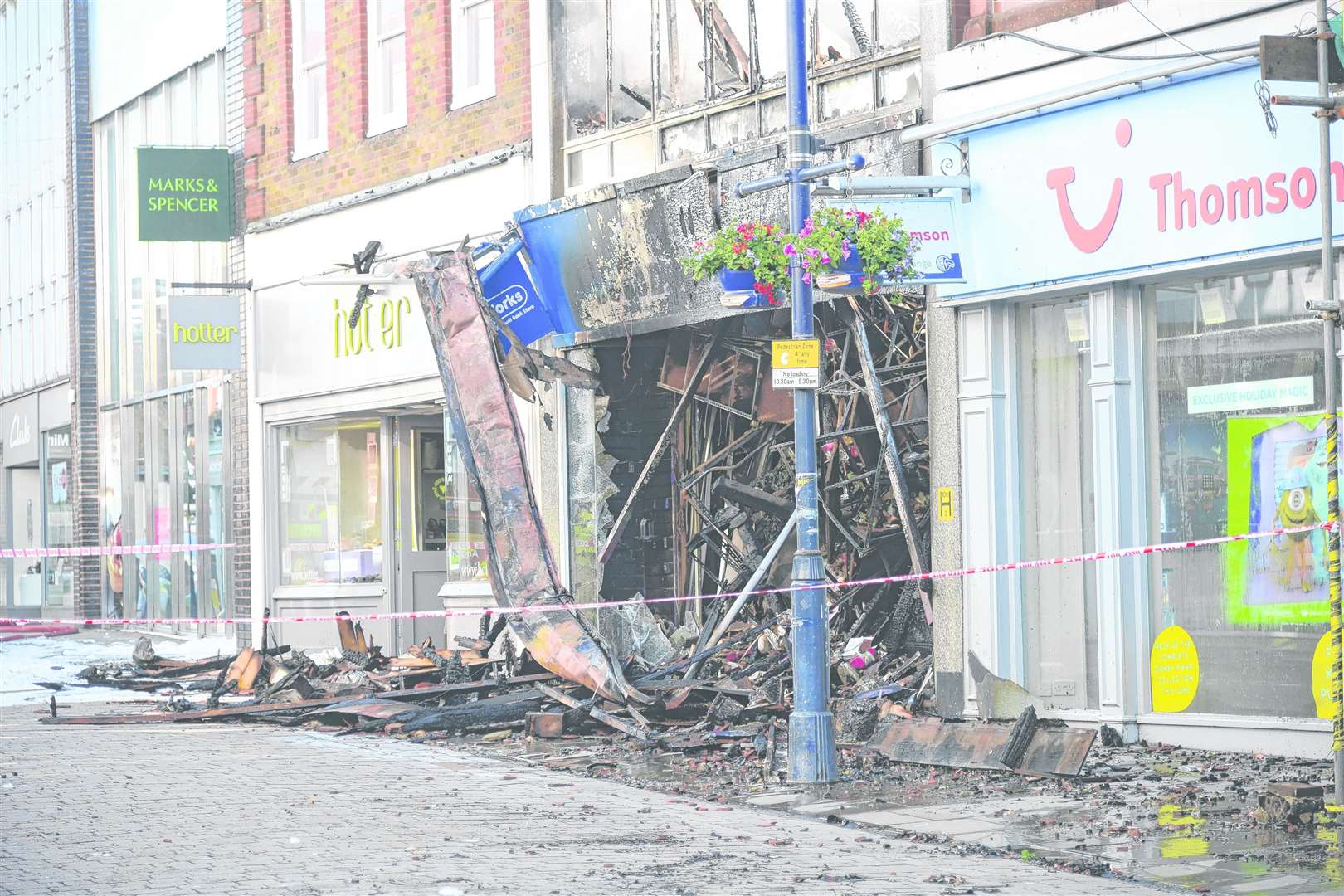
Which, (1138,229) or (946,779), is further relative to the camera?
(1138,229)

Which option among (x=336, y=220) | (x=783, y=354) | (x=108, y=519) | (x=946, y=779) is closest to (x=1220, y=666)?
(x=946, y=779)

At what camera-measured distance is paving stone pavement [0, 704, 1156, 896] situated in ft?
27.9

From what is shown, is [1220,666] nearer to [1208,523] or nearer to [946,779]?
[1208,523]

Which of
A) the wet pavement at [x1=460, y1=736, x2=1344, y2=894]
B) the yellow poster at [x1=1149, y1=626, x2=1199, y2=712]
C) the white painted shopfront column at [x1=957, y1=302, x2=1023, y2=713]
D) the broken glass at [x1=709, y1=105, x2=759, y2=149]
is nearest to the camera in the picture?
the wet pavement at [x1=460, y1=736, x2=1344, y2=894]

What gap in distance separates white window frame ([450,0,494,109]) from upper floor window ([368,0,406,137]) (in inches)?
43.1

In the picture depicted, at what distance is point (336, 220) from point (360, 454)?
8.99 ft

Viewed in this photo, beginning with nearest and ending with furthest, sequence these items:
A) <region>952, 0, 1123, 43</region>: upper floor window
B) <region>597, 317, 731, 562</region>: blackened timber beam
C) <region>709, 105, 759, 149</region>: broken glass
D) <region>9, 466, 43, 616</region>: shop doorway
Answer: <region>952, 0, 1123, 43</region>: upper floor window
<region>709, 105, 759, 149</region>: broken glass
<region>597, 317, 731, 562</region>: blackened timber beam
<region>9, 466, 43, 616</region>: shop doorway

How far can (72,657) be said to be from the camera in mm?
24531

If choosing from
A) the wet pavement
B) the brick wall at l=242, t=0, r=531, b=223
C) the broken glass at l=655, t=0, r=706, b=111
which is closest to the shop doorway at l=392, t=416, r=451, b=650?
the brick wall at l=242, t=0, r=531, b=223

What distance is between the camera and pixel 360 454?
22.3 m

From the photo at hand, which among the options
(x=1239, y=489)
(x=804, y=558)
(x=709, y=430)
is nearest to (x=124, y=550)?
(x=709, y=430)

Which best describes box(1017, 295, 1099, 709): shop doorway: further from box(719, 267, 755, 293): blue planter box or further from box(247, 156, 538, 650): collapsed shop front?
box(247, 156, 538, 650): collapsed shop front

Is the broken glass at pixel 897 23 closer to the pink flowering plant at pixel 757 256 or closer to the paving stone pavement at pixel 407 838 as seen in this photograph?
the pink flowering plant at pixel 757 256

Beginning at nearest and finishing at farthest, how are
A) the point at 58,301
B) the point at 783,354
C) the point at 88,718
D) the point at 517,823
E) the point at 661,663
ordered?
1. the point at 517,823
2. the point at 783,354
3. the point at 88,718
4. the point at 661,663
5. the point at 58,301
